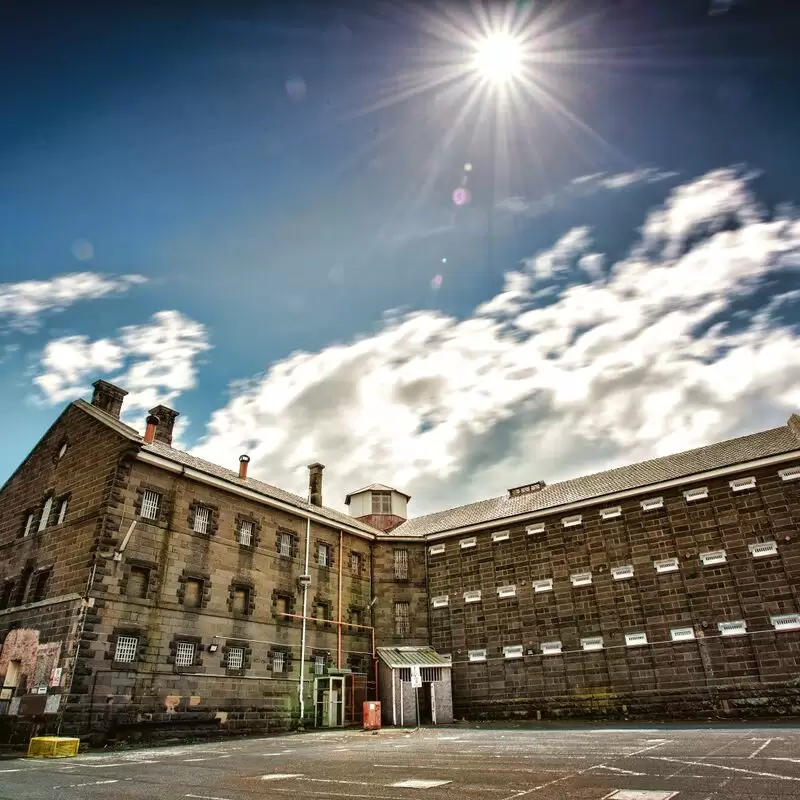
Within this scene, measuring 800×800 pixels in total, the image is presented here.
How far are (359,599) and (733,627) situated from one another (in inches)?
799

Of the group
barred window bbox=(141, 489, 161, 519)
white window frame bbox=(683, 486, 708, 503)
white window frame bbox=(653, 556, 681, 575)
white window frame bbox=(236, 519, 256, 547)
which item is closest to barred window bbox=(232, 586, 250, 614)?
white window frame bbox=(236, 519, 256, 547)

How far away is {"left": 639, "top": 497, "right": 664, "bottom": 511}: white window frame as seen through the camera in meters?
29.9

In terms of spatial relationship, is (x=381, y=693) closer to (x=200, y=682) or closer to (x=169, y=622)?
(x=200, y=682)

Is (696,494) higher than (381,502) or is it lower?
lower

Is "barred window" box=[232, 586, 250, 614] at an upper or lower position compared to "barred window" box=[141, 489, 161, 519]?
lower

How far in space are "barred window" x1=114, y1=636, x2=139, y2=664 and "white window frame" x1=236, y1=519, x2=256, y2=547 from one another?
7.07 meters

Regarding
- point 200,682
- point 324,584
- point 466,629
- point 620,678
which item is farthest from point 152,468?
point 620,678

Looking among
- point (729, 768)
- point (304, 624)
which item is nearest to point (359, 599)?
point (304, 624)

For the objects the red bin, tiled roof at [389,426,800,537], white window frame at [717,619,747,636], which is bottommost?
the red bin

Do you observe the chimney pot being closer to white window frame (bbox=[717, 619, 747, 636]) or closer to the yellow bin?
the yellow bin

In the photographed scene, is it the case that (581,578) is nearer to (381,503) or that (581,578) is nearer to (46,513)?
(381,503)

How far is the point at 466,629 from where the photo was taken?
3353 cm

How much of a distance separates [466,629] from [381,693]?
6.06 meters

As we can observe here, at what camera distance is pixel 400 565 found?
37.3 metres
